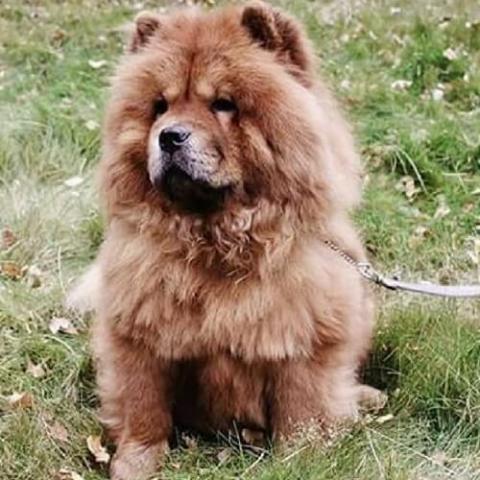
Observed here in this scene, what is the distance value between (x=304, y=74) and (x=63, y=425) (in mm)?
1403

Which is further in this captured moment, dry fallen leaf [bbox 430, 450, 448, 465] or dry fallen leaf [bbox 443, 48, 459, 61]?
dry fallen leaf [bbox 443, 48, 459, 61]

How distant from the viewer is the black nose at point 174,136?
299 cm

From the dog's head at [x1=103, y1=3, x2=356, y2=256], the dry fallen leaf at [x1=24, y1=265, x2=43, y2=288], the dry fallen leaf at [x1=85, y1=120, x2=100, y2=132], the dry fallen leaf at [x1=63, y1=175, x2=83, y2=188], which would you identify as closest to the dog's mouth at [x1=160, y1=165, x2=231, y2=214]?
the dog's head at [x1=103, y1=3, x2=356, y2=256]

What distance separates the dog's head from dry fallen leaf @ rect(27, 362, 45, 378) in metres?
0.81

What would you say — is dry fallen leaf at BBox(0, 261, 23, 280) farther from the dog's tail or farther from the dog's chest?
the dog's chest

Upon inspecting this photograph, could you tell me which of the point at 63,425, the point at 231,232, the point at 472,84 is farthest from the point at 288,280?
the point at 472,84

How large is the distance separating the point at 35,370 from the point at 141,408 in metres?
0.59

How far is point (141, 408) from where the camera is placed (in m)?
3.37

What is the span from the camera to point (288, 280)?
321 centimetres

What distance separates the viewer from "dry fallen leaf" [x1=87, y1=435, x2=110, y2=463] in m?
3.48

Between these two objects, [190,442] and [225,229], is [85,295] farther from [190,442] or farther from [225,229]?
[225,229]

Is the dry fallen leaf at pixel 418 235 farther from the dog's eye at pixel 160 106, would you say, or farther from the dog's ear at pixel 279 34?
the dog's eye at pixel 160 106

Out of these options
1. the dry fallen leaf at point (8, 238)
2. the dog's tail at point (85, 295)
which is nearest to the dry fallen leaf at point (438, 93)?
the dry fallen leaf at point (8, 238)

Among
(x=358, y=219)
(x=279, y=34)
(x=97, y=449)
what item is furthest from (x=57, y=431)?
(x=358, y=219)
